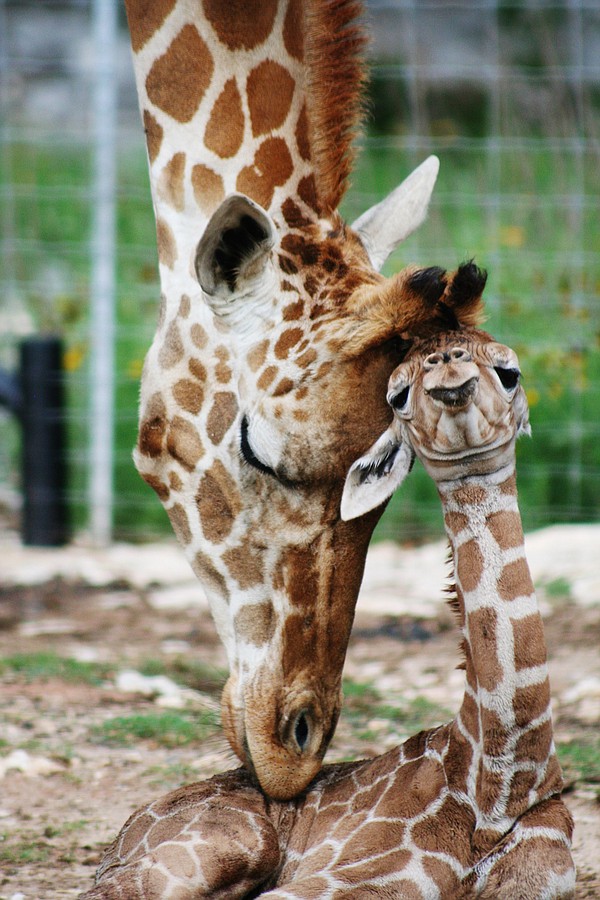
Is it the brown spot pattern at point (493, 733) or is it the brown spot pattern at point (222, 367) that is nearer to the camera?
the brown spot pattern at point (493, 733)

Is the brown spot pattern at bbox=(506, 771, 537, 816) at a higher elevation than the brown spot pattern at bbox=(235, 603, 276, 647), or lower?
lower

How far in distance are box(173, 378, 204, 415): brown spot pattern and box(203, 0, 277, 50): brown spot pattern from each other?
103 cm

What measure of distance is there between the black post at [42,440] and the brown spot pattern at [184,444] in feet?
12.9

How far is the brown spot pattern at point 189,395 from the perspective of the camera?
11.4 feet

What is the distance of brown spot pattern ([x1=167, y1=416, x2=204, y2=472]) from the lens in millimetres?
3441

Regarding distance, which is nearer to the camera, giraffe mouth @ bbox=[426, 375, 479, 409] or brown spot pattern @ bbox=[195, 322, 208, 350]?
giraffe mouth @ bbox=[426, 375, 479, 409]

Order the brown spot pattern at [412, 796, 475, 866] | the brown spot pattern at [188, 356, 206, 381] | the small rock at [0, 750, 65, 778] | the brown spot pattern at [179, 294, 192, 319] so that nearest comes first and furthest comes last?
the brown spot pattern at [412, 796, 475, 866] → the brown spot pattern at [188, 356, 206, 381] → the brown spot pattern at [179, 294, 192, 319] → the small rock at [0, 750, 65, 778]

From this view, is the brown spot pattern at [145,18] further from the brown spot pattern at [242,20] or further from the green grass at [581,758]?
the green grass at [581,758]

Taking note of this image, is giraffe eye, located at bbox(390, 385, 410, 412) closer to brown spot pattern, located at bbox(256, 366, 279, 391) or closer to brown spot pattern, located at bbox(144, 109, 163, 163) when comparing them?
brown spot pattern, located at bbox(256, 366, 279, 391)

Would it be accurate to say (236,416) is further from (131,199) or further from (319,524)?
(131,199)

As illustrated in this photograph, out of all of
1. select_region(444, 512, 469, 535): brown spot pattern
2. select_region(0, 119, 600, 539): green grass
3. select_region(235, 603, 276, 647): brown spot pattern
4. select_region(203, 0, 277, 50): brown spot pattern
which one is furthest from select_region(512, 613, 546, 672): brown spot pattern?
select_region(0, 119, 600, 539): green grass

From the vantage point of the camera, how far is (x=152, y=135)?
12.8ft

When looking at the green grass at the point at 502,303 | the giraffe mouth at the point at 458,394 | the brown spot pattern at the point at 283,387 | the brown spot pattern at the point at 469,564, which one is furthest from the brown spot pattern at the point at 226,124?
the green grass at the point at 502,303

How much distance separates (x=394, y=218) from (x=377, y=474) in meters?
1.27
